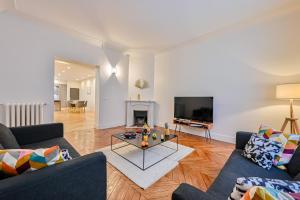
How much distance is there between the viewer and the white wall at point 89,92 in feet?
33.3

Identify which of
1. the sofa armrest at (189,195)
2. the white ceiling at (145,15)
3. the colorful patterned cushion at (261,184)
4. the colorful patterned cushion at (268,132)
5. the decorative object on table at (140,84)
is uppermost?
the white ceiling at (145,15)

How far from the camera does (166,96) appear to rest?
15.4 feet

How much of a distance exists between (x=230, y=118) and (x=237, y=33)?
2.08 m

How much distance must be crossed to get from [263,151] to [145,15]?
10.0ft

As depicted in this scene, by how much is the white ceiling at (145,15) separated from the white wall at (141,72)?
4.37ft

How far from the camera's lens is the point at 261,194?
0.50m

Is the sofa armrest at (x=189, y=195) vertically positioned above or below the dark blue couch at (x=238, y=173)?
above

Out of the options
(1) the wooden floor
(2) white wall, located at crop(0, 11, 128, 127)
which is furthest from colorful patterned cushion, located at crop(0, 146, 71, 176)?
(2) white wall, located at crop(0, 11, 128, 127)

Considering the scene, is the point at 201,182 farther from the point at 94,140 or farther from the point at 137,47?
the point at 137,47

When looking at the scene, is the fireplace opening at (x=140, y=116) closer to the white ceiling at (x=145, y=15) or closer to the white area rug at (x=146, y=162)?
the white area rug at (x=146, y=162)

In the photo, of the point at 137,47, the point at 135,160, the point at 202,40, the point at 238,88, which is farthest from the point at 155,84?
the point at 135,160

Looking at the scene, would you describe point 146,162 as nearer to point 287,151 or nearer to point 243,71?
point 287,151

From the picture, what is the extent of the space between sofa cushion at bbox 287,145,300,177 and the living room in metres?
0.01

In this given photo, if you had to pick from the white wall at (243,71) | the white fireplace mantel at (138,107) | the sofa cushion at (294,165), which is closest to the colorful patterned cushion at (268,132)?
the sofa cushion at (294,165)
